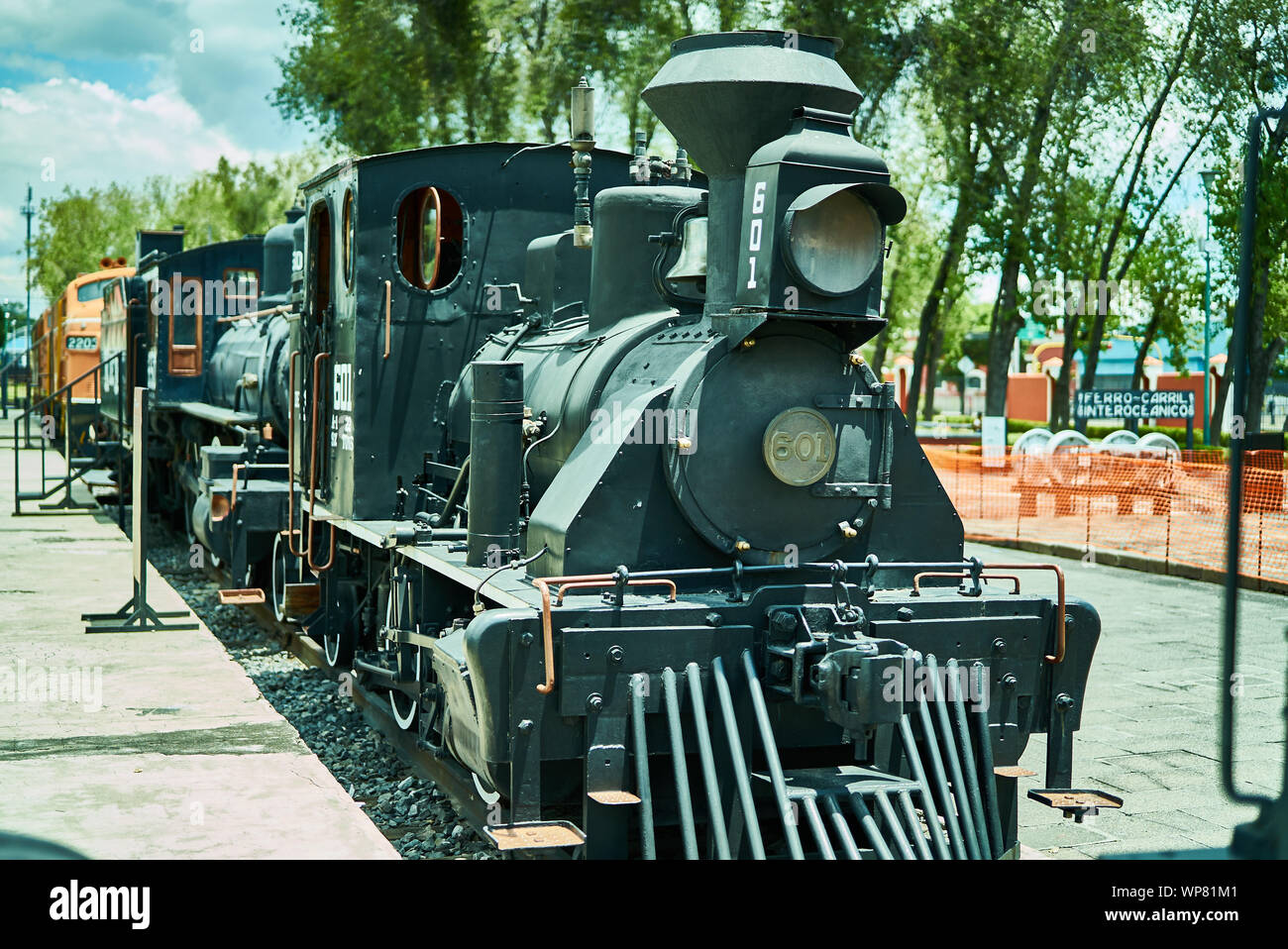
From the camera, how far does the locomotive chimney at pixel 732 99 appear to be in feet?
16.4

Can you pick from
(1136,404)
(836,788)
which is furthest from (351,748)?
(1136,404)

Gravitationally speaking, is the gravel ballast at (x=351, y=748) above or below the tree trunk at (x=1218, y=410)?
below

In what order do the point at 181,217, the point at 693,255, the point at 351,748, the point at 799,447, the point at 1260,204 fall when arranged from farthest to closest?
the point at 181,217, the point at 1260,204, the point at 351,748, the point at 693,255, the point at 799,447

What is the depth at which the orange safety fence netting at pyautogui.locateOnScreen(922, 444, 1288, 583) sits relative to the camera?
1435cm

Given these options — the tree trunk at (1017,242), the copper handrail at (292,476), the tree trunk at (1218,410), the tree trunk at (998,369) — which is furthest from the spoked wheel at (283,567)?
the tree trunk at (998,369)

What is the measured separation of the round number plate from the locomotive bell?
2.77 ft

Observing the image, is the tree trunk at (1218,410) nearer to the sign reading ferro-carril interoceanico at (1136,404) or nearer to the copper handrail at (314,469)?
the sign reading ferro-carril interoceanico at (1136,404)

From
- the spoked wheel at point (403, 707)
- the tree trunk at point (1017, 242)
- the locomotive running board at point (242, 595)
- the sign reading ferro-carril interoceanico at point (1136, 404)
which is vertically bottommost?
the spoked wheel at point (403, 707)

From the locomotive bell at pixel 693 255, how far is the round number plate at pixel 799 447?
33.2 inches

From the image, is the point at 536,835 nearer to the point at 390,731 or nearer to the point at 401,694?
the point at 401,694

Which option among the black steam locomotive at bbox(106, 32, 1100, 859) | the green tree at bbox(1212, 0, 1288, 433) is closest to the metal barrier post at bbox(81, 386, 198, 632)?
the black steam locomotive at bbox(106, 32, 1100, 859)

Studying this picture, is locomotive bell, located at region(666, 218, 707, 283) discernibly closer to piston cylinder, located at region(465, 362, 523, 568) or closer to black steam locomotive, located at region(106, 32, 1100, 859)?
black steam locomotive, located at region(106, 32, 1100, 859)

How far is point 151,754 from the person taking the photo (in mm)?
5738

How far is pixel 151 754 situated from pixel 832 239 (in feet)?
12.6
